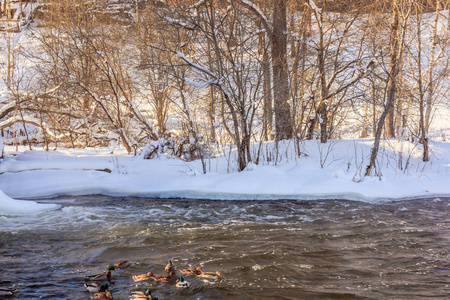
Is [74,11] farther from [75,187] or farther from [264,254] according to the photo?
[264,254]

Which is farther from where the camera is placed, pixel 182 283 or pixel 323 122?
pixel 323 122

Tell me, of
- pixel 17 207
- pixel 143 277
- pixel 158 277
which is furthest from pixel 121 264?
pixel 17 207

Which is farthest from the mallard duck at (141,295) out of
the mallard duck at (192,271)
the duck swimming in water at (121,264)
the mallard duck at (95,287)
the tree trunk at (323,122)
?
the tree trunk at (323,122)

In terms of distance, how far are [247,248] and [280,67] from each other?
7388 millimetres

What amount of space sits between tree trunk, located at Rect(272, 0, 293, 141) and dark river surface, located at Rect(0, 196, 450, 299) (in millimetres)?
4642

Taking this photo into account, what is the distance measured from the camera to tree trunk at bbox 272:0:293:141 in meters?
11.1

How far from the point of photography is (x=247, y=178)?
29.9 ft

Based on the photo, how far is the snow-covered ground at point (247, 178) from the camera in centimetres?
840

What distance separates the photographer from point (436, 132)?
18500 millimetres

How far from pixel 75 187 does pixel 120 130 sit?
489cm

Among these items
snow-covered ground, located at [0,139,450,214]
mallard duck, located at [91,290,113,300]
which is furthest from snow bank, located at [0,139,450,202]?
mallard duck, located at [91,290,113,300]

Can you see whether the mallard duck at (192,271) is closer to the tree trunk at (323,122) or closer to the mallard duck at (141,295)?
the mallard duck at (141,295)

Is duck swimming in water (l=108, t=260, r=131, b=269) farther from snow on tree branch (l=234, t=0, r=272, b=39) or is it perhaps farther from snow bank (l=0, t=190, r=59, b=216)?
snow on tree branch (l=234, t=0, r=272, b=39)

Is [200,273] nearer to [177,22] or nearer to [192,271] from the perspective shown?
[192,271]
